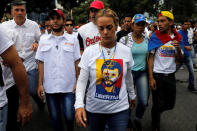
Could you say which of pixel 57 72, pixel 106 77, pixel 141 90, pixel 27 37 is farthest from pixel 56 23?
pixel 141 90

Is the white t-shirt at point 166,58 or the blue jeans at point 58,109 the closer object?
the blue jeans at point 58,109

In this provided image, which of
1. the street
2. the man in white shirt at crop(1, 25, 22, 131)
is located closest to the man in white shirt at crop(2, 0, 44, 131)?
the street

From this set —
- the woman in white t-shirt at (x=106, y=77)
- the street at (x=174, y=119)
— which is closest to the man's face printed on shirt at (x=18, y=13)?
the street at (x=174, y=119)

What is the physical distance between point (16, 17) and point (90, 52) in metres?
2.46

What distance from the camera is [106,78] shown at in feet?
7.73

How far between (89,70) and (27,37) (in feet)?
7.65

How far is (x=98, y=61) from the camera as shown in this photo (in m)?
2.38

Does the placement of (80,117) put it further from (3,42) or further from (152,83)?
(152,83)

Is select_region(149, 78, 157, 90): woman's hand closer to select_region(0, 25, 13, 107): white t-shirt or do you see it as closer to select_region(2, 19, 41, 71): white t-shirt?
select_region(2, 19, 41, 71): white t-shirt

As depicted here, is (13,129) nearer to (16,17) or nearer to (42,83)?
(42,83)

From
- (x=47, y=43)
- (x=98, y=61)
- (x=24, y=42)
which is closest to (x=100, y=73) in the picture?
(x=98, y=61)

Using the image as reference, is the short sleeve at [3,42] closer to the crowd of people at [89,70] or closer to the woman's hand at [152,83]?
the crowd of people at [89,70]

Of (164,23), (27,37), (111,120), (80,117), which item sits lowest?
(111,120)

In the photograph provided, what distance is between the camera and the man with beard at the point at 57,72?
3236 millimetres
